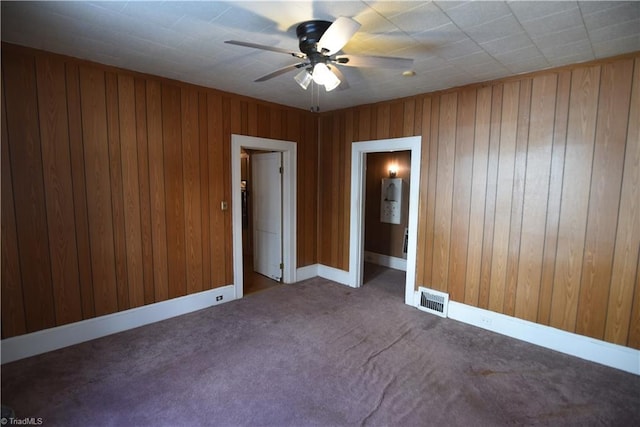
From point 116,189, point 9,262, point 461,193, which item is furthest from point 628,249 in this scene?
point 9,262

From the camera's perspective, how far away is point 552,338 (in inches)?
113

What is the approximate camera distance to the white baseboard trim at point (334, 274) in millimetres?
4577

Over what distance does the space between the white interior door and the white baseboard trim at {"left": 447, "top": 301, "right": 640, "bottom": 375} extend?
8.37ft

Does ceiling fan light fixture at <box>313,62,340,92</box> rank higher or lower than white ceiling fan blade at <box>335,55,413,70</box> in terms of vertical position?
lower

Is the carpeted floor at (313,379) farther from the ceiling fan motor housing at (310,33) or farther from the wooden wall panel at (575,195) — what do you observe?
the ceiling fan motor housing at (310,33)

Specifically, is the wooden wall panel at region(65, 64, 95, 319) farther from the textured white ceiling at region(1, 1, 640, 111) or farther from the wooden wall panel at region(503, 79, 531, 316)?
the wooden wall panel at region(503, 79, 531, 316)

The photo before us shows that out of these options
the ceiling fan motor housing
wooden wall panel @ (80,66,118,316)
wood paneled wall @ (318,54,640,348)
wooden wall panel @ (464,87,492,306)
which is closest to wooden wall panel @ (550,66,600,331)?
wood paneled wall @ (318,54,640,348)

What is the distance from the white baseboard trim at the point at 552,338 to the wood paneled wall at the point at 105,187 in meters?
2.95

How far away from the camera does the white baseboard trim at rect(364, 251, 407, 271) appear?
18.1ft

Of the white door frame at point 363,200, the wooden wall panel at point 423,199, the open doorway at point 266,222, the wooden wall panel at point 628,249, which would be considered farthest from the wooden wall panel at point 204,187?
the wooden wall panel at point 628,249

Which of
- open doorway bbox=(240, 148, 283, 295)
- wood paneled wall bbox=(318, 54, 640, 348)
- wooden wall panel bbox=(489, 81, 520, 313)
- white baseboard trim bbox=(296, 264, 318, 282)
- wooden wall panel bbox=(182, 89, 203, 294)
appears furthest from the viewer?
white baseboard trim bbox=(296, 264, 318, 282)

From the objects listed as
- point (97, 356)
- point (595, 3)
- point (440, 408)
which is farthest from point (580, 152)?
point (97, 356)

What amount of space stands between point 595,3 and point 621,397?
105 inches

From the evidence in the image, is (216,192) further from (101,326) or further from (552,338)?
(552,338)
